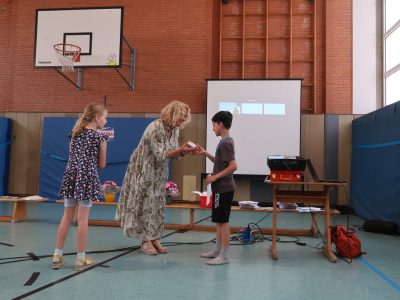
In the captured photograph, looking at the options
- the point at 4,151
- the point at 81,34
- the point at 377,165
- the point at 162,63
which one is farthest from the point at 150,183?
the point at 4,151

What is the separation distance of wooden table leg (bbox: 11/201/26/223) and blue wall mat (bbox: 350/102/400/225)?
220 inches

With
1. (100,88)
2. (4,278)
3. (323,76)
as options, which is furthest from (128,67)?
(4,278)

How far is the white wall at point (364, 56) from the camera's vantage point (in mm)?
8438

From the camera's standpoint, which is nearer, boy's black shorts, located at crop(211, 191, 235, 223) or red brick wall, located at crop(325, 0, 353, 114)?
boy's black shorts, located at crop(211, 191, 235, 223)

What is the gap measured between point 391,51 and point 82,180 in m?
7.59

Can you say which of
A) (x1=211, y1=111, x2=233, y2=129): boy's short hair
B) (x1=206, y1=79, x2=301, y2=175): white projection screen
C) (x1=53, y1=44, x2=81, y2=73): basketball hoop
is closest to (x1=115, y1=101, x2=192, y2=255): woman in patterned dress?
(x1=211, y1=111, x2=233, y2=129): boy's short hair

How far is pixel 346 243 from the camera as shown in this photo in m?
3.78

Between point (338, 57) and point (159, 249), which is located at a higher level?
point (338, 57)

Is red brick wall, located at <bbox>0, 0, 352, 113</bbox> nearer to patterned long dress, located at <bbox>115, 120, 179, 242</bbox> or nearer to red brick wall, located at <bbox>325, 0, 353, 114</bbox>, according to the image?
red brick wall, located at <bbox>325, 0, 353, 114</bbox>

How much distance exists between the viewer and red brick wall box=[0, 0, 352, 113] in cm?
863

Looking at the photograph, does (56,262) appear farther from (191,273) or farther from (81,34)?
(81,34)

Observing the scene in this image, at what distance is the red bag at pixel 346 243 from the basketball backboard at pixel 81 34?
5.72 m

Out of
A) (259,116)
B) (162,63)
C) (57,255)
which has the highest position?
(162,63)

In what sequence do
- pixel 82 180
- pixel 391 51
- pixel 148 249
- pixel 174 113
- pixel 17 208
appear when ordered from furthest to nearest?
pixel 391 51, pixel 17 208, pixel 148 249, pixel 174 113, pixel 82 180
